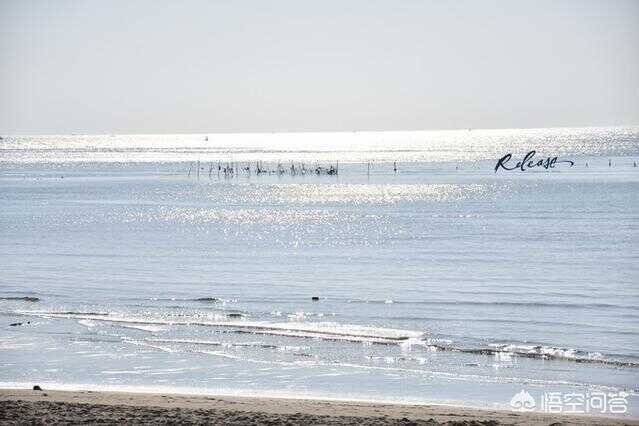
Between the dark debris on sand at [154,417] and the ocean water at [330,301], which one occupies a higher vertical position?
the ocean water at [330,301]

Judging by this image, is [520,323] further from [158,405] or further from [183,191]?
[183,191]

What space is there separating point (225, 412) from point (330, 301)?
59.2 ft

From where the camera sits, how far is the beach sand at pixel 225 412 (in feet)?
52.1

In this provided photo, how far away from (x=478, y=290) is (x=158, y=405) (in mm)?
21113

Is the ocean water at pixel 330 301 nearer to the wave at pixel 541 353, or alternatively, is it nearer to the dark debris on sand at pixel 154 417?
the wave at pixel 541 353

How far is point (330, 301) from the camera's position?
34656mm

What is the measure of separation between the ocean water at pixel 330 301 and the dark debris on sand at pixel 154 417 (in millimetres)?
3398

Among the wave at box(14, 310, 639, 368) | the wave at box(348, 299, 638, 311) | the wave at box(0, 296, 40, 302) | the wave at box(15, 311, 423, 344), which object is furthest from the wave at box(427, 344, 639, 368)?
the wave at box(0, 296, 40, 302)

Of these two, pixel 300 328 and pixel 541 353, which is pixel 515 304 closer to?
pixel 541 353

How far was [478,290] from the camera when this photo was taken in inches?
1447

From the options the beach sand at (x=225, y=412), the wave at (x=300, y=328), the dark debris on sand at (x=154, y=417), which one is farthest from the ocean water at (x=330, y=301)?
the dark debris on sand at (x=154, y=417)

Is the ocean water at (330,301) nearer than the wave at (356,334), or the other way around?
the ocean water at (330,301)

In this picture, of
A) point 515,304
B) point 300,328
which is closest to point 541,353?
point 300,328

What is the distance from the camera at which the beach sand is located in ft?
52.1
